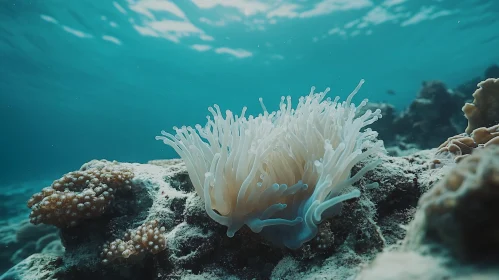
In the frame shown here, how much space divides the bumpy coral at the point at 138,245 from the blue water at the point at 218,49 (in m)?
20.4

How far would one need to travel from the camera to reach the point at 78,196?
264 cm

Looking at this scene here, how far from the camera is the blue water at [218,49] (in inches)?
828

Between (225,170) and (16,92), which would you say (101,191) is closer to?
(225,170)

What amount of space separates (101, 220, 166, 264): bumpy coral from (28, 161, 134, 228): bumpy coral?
448mm

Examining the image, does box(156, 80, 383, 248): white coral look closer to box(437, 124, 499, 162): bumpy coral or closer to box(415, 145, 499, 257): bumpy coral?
box(415, 145, 499, 257): bumpy coral

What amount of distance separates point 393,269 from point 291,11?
23.2 m

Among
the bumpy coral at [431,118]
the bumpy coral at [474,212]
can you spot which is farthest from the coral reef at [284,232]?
the bumpy coral at [431,118]

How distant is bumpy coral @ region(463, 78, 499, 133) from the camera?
3543mm

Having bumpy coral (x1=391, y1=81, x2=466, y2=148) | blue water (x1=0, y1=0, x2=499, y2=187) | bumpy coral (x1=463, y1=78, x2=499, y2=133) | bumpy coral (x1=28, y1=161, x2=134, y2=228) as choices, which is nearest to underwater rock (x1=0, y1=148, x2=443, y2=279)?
bumpy coral (x1=28, y1=161, x2=134, y2=228)

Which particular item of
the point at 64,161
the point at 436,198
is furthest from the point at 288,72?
the point at 64,161

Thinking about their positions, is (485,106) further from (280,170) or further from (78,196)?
(78,196)

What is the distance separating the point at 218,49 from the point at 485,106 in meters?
28.5

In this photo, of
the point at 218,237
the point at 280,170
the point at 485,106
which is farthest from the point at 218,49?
the point at 218,237

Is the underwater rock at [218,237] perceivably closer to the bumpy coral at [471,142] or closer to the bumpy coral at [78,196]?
the bumpy coral at [78,196]
